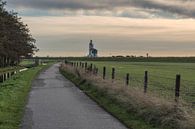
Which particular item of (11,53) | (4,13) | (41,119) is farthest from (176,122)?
(11,53)

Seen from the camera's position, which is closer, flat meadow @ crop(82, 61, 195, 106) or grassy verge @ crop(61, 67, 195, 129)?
grassy verge @ crop(61, 67, 195, 129)

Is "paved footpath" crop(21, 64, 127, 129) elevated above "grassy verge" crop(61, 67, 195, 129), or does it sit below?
below

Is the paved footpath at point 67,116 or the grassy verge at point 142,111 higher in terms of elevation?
the grassy verge at point 142,111

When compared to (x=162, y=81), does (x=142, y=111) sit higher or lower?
higher

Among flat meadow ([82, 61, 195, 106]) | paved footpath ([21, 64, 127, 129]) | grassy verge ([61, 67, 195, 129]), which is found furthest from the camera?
flat meadow ([82, 61, 195, 106])

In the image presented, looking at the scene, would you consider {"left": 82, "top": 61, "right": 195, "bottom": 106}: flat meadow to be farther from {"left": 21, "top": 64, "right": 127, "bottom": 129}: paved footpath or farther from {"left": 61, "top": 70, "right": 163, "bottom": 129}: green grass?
{"left": 21, "top": 64, "right": 127, "bottom": 129}: paved footpath

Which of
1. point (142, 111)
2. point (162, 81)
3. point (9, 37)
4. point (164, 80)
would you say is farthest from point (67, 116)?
point (9, 37)

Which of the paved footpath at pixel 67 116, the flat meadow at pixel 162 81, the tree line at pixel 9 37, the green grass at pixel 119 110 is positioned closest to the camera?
the paved footpath at pixel 67 116

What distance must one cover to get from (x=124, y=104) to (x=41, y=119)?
4.38m

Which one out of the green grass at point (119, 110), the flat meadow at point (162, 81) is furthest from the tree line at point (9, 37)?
the green grass at point (119, 110)

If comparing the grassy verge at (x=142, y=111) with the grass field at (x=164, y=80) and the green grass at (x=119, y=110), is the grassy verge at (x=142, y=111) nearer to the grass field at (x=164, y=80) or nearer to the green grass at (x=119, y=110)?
the green grass at (x=119, y=110)

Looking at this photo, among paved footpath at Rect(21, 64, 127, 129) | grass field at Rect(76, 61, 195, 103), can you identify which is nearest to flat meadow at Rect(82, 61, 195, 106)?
grass field at Rect(76, 61, 195, 103)

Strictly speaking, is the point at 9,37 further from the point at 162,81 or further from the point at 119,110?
the point at 119,110

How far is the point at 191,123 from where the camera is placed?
13.4 metres
